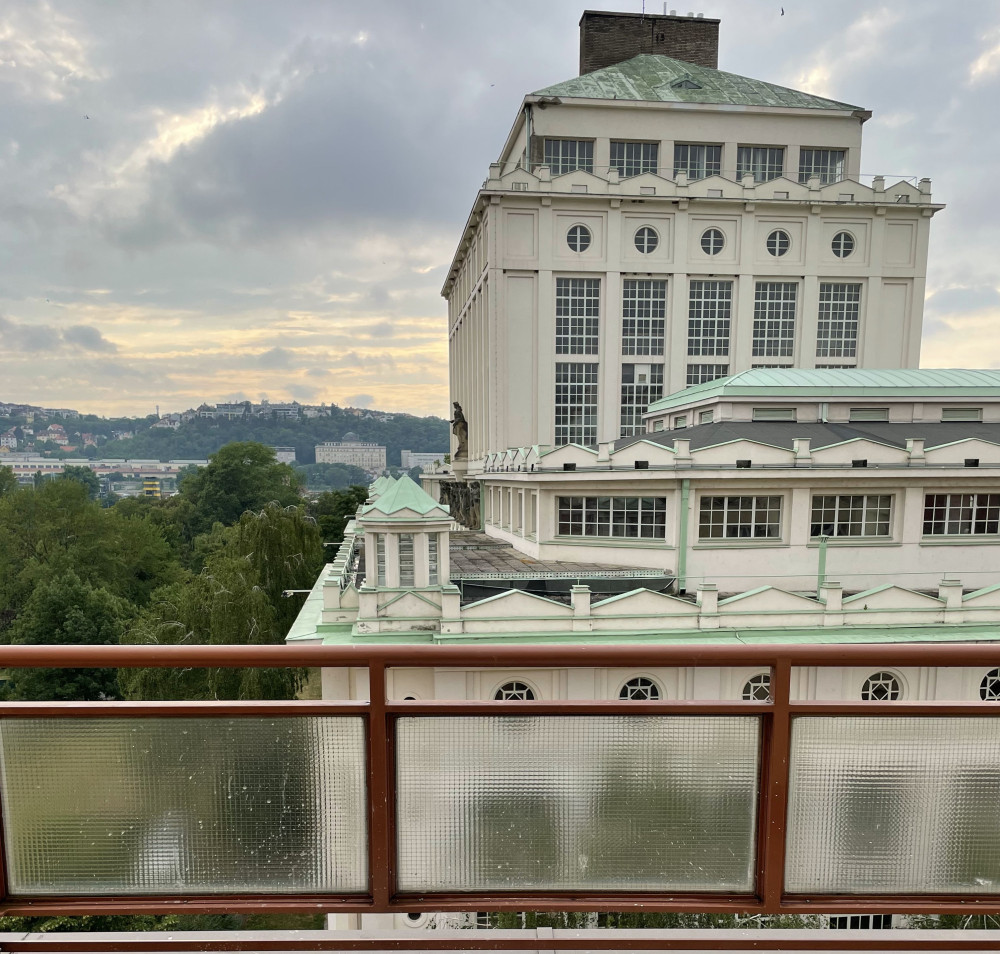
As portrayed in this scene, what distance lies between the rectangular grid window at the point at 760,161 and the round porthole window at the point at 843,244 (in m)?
5.55

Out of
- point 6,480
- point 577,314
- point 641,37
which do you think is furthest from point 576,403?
point 6,480

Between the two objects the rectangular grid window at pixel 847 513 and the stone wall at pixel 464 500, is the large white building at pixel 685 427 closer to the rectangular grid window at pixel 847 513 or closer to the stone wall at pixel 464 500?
the rectangular grid window at pixel 847 513

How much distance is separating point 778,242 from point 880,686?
29.3 meters

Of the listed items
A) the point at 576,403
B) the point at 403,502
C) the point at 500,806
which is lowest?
the point at 403,502

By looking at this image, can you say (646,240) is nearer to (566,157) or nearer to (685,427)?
(566,157)

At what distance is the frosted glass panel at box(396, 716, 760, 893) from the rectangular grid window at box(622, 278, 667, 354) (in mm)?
33746

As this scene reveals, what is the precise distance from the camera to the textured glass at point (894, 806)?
8.52 ft

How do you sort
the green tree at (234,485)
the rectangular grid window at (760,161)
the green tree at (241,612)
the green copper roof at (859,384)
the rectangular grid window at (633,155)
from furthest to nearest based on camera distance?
the green tree at (234,485) → the rectangular grid window at (760,161) → the rectangular grid window at (633,155) → the green copper roof at (859,384) → the green tree at (241,612)

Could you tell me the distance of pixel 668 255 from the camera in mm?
34500

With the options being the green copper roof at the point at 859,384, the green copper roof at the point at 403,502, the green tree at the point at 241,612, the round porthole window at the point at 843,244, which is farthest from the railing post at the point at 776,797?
the round porthole window at the point at 843,244

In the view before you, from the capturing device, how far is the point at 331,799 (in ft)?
8.63

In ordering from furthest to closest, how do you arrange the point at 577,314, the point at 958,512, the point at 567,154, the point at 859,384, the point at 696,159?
the point at 696,159 → the point at 567,154 → the point at 577,314 → the point at 859,384 → the point at 958,512

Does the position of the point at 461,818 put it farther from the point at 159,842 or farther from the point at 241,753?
the point at 159,842

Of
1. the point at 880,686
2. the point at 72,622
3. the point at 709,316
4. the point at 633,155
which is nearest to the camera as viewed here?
the point at 880,686
